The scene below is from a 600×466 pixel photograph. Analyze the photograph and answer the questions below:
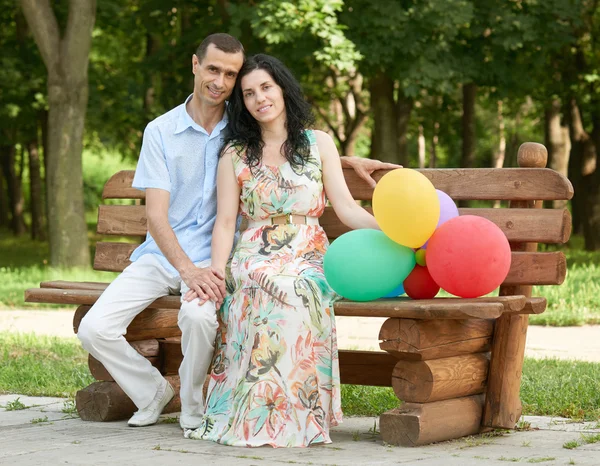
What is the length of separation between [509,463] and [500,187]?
164 centimetres

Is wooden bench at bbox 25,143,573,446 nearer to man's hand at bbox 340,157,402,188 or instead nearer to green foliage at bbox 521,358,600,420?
man's hand at bbox 340,157,402,188

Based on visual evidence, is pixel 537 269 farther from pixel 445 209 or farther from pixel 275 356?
pixel 275 356

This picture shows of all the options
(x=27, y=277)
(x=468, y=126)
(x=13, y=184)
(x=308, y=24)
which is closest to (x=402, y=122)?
(x=468, y=126)

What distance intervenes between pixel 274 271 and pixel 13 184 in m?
26.1

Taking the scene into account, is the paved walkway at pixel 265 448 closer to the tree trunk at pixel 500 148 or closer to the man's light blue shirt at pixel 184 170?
the man's light blue shirt at pixel 184 170

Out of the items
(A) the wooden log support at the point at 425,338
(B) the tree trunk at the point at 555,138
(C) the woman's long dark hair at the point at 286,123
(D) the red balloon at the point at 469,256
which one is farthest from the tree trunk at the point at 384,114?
(D) the red balloon at the point at 469,256

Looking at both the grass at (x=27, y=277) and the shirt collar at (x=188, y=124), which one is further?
the grass at (x=27, y=277)

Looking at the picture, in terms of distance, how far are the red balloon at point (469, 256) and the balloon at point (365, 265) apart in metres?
0.17

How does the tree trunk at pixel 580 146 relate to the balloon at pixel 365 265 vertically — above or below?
above

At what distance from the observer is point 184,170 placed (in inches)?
222

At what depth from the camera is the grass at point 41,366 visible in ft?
22.6

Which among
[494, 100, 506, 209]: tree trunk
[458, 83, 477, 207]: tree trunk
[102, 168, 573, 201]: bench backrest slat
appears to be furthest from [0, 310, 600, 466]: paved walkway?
[494, 100, 506, 209]: tree trunk

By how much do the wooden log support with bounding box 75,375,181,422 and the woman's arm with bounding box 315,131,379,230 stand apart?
1.56m

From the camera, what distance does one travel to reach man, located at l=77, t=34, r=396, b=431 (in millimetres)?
5383
